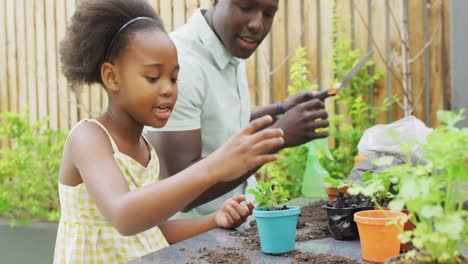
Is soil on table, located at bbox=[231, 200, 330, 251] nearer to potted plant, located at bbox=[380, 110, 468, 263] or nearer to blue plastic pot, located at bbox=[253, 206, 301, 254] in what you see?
blue plastic pot, located at bbox=[253, 206, 301, 254]

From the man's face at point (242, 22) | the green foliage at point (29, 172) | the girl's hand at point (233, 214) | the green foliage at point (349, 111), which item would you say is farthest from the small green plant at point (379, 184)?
the green foliage at point (29, 172)

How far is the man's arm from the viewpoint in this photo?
2178 mm

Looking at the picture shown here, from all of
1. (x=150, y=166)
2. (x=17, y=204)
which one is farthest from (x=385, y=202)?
(x=17, y=204)

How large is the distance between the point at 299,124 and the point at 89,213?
34.2 inches

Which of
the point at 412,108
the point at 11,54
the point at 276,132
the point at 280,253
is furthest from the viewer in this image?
the point at 11,54

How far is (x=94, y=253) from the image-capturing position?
5.89 ft

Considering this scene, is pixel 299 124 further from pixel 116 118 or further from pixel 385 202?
pixel 116 118

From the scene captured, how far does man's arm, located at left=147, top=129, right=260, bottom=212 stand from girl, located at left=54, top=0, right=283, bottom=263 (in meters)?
0.12

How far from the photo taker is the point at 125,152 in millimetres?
1887

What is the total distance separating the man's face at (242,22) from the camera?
2297 mm

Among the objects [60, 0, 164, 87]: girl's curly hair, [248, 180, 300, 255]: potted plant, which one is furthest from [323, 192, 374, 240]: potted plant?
[60, 0, 164, 87]: girl's curly hair

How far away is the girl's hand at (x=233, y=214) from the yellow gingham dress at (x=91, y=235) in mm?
Result: 255

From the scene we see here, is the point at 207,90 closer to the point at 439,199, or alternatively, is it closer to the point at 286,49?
the point at 439,199

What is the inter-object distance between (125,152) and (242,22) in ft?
2.51
